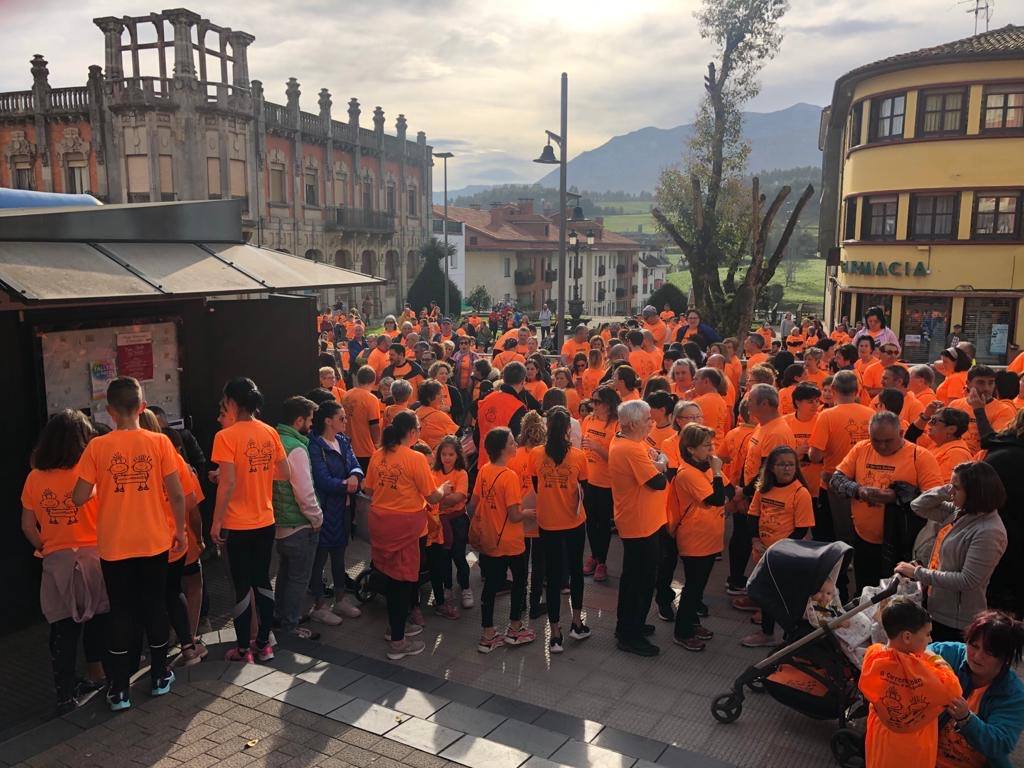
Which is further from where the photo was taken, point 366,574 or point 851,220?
point 851,220

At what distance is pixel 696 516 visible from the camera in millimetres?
6176

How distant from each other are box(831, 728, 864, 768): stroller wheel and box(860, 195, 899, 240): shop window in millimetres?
25326

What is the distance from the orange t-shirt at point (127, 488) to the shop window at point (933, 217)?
86.7ft

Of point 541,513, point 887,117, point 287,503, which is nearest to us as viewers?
point 287,503

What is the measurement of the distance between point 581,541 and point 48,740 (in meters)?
3.92

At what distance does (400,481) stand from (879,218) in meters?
25.7

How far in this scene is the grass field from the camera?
78.0 m

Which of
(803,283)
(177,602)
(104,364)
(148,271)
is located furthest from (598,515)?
(803,283)

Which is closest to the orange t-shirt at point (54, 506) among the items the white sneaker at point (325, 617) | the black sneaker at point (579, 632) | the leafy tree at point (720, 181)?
the white sneaker at point (325, 617)

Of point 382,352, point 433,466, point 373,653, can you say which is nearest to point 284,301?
point 382,352

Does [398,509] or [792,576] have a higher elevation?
[398,509]

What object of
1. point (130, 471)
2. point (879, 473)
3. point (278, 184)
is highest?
point (278, 184)

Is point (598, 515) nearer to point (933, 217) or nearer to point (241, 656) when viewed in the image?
point (241, 656)

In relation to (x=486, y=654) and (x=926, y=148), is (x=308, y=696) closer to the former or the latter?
(x=486, y=654)
